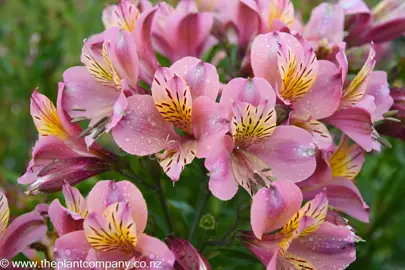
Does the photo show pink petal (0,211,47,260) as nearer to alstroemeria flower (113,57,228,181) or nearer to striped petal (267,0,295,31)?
alstroemeria flower (113,57,228,181)

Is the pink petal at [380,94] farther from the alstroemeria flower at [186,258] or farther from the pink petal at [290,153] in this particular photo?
the alstroemeria flower at [186,258]

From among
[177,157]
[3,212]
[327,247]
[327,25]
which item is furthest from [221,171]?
[327,25]

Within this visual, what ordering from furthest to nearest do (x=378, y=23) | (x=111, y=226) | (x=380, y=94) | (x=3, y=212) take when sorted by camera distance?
(x=378, y=23), (x=380, y=94), (x=3, y=212), (x=111, y=226)

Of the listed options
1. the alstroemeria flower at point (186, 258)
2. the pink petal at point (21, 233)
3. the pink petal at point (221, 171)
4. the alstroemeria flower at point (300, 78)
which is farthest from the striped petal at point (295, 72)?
the pink petal at point (21, 233)

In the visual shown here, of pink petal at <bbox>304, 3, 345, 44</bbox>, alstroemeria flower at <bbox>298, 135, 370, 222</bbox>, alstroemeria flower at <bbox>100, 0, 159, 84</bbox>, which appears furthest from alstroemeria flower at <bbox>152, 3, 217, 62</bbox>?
alstroemeria flower at <bbox>298, 135, 370, 222</bbox>

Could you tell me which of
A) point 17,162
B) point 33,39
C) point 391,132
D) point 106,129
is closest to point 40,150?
point 106,129

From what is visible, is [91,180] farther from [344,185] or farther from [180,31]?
[344,185]
